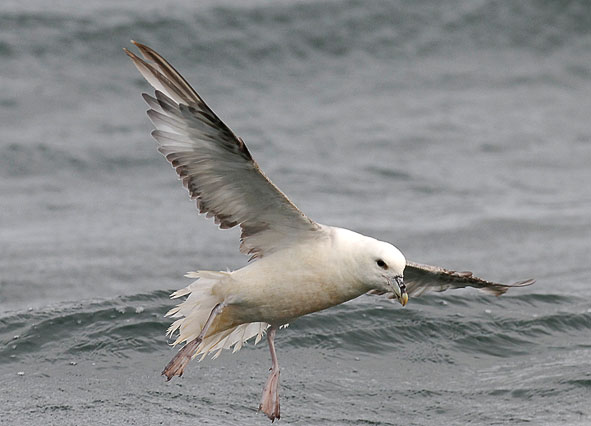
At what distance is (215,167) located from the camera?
567 cm

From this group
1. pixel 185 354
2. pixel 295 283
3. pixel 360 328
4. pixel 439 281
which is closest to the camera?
pixel 185 354

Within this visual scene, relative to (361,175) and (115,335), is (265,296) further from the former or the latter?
(361,175)

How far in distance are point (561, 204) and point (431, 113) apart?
2614 mm

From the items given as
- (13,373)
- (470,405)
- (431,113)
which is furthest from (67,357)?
(431,113)

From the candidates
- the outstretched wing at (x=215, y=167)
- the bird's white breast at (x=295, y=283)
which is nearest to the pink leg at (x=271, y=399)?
the bird's white breast at (x=295, y=283)

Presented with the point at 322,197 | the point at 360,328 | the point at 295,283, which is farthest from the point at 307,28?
the point at 295,283

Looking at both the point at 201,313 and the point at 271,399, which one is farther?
the point at 201,313

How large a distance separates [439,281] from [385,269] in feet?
4.97

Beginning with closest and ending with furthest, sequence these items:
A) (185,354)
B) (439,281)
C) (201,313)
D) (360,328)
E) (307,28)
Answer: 1. (185,354)
2. (201,313)
3. (439,281)
4. (360,328)
5. (307,28)

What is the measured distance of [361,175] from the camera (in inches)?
502

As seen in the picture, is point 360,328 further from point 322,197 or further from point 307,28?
point 307,28

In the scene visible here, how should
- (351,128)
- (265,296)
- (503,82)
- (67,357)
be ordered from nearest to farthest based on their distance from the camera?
1. (265,296)
2. (67,357)
3. (351,128)
4. (503,82)

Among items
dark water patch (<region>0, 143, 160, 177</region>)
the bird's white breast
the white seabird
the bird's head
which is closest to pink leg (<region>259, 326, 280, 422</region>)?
the white seabird

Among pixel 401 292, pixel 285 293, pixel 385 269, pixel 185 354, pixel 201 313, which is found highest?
pixel 385 269
